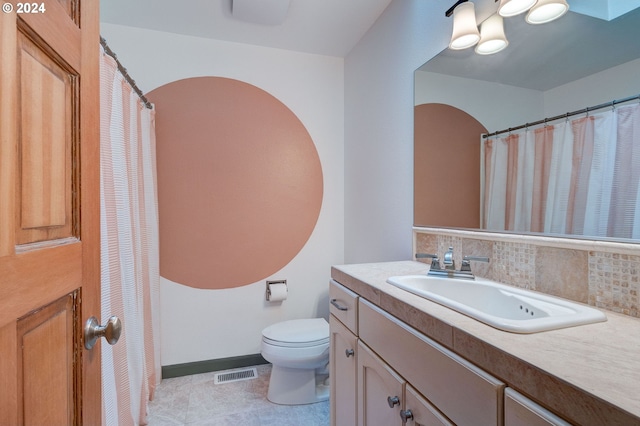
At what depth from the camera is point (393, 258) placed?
1863mm

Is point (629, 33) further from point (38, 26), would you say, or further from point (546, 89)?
point (38, 26)

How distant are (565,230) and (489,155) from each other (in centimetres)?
46

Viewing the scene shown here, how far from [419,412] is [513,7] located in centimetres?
142

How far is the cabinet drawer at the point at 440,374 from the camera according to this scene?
0.62 metres

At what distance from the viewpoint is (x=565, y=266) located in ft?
3.19

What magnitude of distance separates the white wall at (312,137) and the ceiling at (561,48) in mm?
1319

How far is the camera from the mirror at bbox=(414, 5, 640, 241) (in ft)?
3.00

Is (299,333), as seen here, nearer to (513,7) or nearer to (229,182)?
(229,182)

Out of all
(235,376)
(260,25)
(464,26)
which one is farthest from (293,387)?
(260,25)

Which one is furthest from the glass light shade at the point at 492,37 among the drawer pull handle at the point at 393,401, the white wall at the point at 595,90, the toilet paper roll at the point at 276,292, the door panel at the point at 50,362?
the toilet paper roll at the point at 276,292

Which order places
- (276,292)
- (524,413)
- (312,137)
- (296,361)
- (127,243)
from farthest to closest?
(312,137)
(276,292)
(296,361)
(127,243)
(524,413)

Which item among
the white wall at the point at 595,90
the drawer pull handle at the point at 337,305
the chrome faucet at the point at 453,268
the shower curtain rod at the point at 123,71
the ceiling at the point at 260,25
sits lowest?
the drawer pull handle at the point at 337,305

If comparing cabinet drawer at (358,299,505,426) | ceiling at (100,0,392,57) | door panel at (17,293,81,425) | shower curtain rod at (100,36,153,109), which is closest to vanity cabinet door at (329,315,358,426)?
cabinet drawer at (358,299,505,426)

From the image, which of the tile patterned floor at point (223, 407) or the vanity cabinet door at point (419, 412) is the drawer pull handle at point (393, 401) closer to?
the vanity cabinet door at point (419, 412)
